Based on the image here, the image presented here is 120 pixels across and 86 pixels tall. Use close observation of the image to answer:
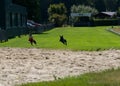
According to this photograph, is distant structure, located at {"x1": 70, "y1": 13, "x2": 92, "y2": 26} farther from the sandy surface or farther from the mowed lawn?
the sandy surface

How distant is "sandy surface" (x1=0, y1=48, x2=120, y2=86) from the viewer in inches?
683

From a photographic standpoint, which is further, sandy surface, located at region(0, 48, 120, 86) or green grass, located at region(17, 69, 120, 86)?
sandy surface, located at region(0, 48, 120, 86)

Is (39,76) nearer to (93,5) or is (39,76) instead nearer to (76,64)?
(76,64)

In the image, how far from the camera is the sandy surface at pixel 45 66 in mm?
17344

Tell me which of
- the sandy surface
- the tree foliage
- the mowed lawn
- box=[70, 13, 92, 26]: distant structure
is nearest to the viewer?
the sandy surface

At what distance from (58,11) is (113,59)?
11628 cm

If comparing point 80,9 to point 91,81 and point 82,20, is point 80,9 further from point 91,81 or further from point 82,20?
point 91,81

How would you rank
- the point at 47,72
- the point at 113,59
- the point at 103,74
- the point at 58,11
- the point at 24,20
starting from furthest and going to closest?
the point at 58,11, the point at 24,20, the point at 113,59, the point at 47,72, the point at 103,74

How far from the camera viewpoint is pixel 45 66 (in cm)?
2095

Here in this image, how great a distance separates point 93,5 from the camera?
612 feet

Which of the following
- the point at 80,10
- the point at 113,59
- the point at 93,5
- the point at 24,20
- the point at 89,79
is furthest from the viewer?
the point at 93,5

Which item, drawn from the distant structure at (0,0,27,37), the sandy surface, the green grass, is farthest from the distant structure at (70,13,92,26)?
the green grass

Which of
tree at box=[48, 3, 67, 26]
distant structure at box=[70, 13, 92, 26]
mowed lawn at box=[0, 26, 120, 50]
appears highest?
mowed lawn at box=[0, 26, 120, 50]

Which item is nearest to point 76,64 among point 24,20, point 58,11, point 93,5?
point 24,20
